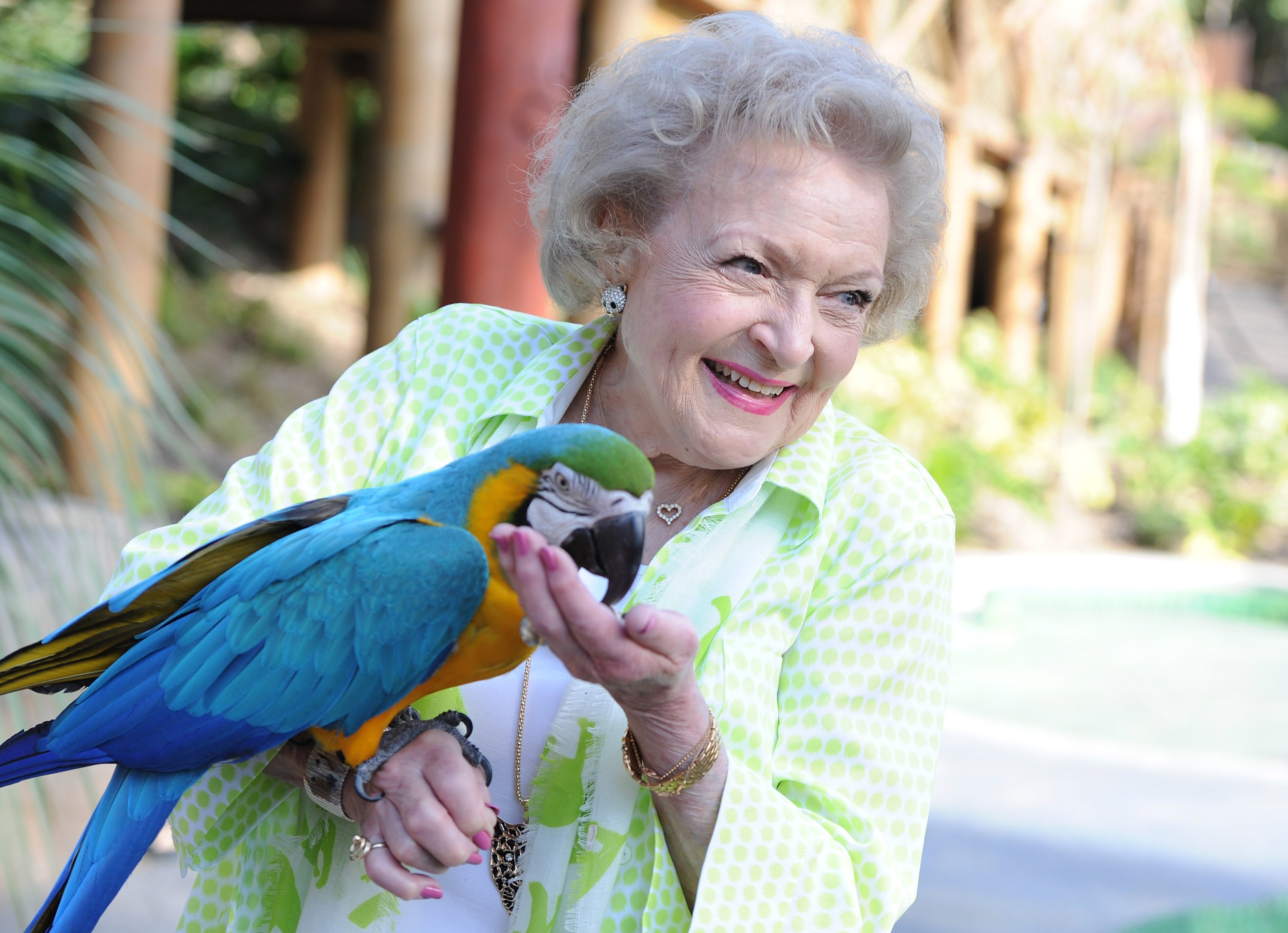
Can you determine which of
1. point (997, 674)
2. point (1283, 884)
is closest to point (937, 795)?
point (1283, 884)

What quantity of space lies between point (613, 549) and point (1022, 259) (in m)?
11.9

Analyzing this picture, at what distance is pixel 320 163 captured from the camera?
948cm

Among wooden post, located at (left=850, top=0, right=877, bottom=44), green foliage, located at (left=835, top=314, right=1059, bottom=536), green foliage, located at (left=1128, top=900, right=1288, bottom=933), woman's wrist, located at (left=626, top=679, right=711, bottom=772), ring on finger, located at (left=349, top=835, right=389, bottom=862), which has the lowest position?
green foliage, located at (left=835, top=314, right=1059, bottom=536)

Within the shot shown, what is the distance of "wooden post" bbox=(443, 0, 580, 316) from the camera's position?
3117 mm

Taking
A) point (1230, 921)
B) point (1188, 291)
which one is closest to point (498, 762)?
point (1230, 921)

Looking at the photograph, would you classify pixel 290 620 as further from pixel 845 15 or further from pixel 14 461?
pixel 845 15

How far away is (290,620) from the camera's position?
1225 mm

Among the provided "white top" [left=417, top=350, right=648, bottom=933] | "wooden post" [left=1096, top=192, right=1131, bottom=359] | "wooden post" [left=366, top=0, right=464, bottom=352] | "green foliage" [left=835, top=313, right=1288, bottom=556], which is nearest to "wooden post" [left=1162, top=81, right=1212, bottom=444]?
"green foliage" [left=835, top=313, right=1288, bottom=556]

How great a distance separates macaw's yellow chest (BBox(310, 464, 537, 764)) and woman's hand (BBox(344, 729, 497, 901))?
57mm

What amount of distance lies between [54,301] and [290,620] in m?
1.26

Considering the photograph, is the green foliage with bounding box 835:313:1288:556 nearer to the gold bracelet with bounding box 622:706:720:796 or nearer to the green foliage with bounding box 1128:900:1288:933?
the green foliage with bounding box 1128:900:1288:933

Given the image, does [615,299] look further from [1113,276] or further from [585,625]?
[1113,276]

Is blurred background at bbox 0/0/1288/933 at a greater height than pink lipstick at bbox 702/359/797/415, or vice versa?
pink lipstick at bbox 702/359/797/415

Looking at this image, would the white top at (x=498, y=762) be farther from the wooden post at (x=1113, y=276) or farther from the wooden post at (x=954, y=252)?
the wooden post at (x=1113, y=276)
